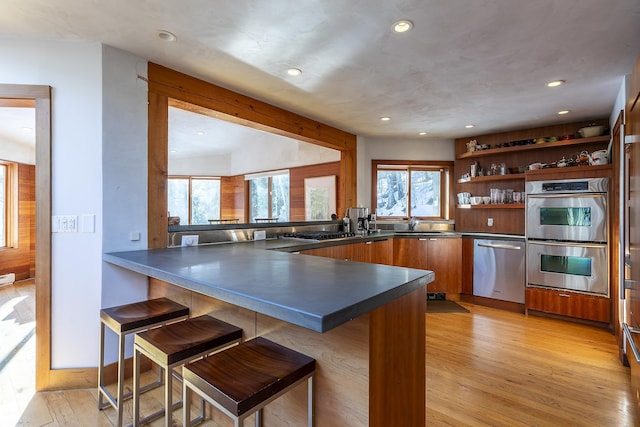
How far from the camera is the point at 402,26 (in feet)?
6.00

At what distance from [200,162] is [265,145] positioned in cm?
220

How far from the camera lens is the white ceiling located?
1672 mm

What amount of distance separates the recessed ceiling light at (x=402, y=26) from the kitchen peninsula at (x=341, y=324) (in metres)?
1.44

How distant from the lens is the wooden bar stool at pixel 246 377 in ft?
3.22

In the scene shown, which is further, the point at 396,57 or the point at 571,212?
the point at 571,212

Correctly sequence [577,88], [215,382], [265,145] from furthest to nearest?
[265,145] < [577,88] < [215,382]

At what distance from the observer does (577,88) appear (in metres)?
2.78

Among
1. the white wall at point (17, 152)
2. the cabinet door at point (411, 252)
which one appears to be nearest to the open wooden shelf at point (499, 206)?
the cabinet door at point (411, 252)

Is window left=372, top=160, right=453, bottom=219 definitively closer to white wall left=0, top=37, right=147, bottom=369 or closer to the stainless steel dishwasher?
the stainless steel dishwasher

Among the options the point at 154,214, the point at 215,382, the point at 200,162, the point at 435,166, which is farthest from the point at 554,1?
the point at 200,162

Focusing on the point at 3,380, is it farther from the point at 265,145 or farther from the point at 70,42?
the point at 265,145

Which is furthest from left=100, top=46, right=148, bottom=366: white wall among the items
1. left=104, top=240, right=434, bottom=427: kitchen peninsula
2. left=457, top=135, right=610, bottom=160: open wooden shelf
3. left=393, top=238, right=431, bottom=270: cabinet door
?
left=457, top=135, right=610, bottom=160: open wooden shelf

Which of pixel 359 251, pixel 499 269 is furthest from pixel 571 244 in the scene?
pixel 359 251

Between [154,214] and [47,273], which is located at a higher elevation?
[154,214]
